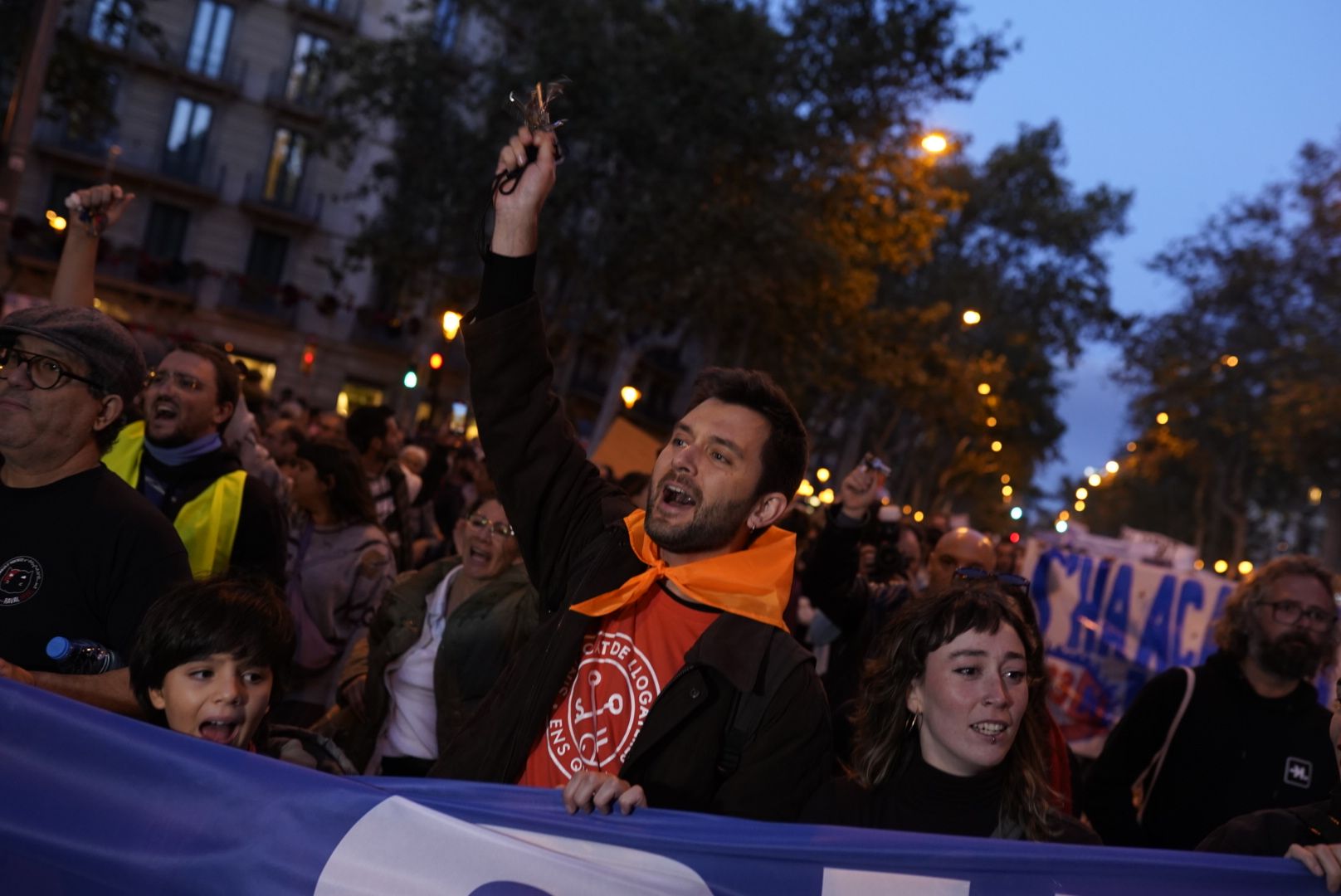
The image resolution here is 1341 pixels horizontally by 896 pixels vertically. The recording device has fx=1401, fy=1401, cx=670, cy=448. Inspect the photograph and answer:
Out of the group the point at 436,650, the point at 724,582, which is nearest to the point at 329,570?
the point at 436,650

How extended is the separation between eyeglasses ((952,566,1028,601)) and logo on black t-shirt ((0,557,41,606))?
7.57 feet

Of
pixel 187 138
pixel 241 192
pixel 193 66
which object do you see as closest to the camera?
pixel 193 66

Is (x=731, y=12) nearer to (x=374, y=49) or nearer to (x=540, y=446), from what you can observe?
(x=374, y=49)

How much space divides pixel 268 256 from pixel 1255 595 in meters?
37.4

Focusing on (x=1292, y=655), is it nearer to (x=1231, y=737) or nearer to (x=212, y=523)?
(x=1231, y=737)

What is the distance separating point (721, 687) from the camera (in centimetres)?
307

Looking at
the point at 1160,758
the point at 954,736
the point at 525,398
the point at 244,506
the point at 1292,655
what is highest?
the point at 525,398

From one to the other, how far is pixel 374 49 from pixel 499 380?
24581 mm

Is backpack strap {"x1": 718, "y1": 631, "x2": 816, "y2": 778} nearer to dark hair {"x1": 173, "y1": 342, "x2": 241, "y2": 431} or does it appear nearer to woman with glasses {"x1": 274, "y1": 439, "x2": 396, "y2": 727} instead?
dark hair {"x1": 173, "y1": 342, "x2": 241, "y2": 431}

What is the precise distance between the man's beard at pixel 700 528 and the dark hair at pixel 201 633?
3.01 ft

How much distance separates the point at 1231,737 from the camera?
4734 mm

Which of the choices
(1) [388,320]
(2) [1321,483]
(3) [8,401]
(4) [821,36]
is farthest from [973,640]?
(1) [388,320]

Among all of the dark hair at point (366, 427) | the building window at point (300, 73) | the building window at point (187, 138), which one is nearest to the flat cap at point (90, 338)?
the dark hair at point (366, 427)

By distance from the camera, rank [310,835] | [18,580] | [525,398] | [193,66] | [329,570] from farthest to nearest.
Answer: [193,66], [329,570], [525,398], [18,580], [310,835]
